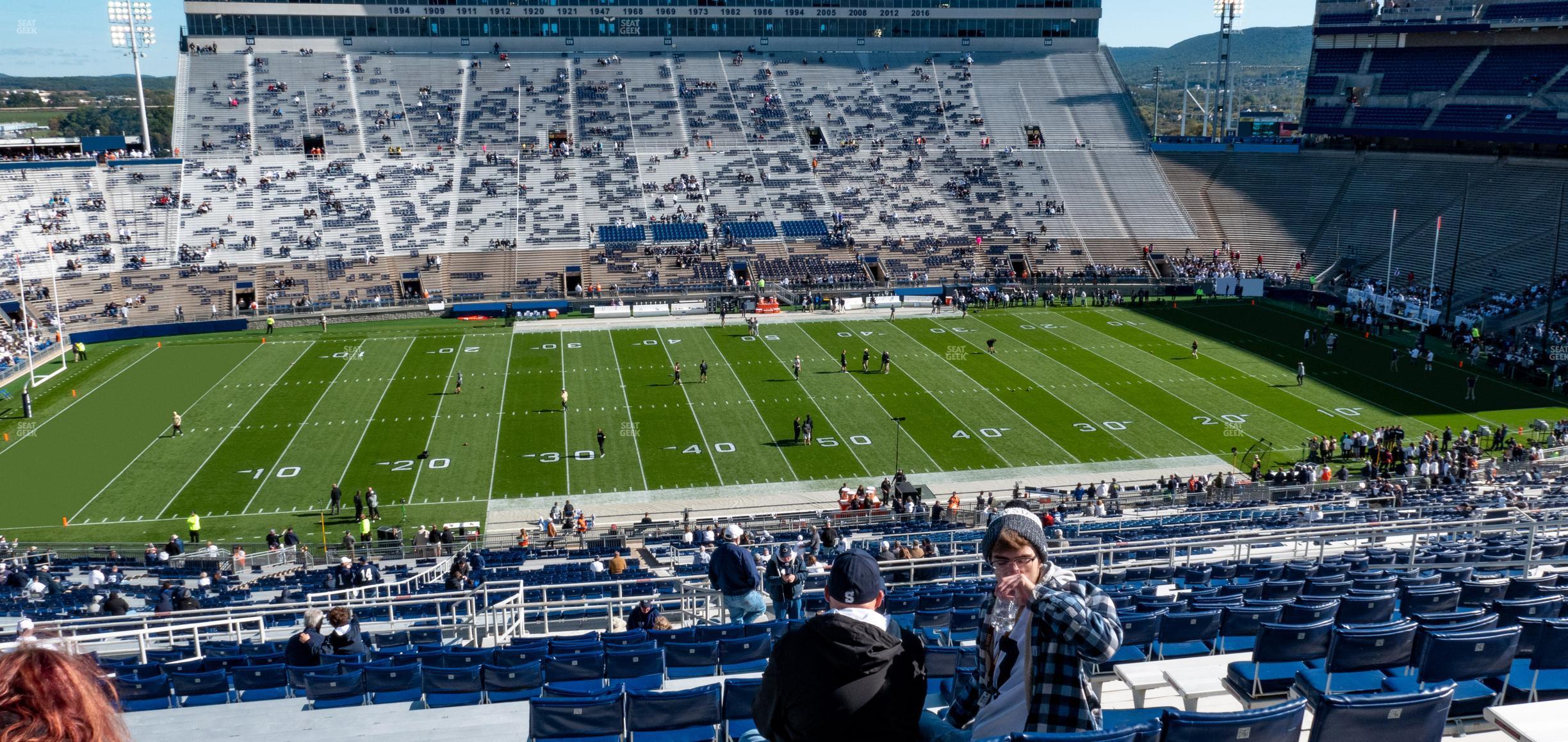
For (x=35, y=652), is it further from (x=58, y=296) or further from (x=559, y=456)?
(x=58, y=296)

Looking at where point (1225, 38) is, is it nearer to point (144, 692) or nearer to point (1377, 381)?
point (1377, 381)

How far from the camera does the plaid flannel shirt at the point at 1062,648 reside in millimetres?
4625

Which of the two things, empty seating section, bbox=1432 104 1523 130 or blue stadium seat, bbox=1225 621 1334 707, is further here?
empty seating section, bbox=1432 104 1523 130

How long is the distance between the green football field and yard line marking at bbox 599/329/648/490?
11cm

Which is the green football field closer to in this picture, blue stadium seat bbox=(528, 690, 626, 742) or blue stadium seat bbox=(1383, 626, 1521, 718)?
blue stadium seat bbox=(528, 690, 626, 742)

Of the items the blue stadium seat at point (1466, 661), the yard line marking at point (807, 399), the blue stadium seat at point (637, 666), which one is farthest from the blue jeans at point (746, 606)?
the yard line marking at point (807, 399)

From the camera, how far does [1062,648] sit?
4.76 meters

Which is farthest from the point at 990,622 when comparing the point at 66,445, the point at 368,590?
the point at 66,445

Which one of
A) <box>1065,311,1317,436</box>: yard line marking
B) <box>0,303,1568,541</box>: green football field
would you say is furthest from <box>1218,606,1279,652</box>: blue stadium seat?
<box>1065,311,1317,436</box>: yard line marking

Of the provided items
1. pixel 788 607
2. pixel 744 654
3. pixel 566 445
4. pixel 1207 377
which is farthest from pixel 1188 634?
pixel 1207 377

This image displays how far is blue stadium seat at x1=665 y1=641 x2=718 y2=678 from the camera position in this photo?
925cm

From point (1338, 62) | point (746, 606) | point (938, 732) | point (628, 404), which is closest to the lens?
point (938, 732)

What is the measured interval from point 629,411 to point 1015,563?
3211 centimetres

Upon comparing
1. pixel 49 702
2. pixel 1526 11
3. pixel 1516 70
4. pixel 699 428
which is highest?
pixel 1526 11
